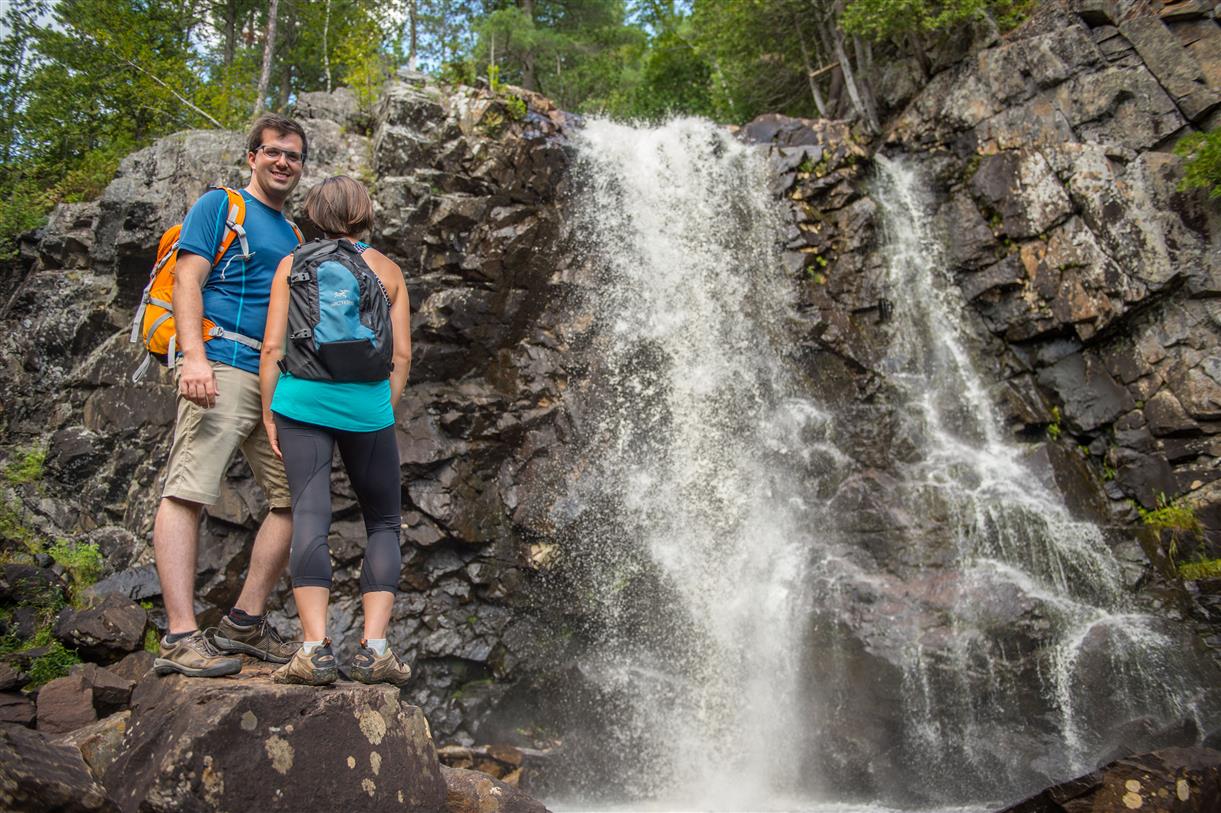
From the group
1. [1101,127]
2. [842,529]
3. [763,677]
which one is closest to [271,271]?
[763,677]

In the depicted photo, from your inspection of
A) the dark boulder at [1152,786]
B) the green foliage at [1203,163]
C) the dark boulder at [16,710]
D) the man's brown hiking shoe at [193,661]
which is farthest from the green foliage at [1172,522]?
the dark boulder at [16,710]

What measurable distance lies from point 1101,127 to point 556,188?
283 inches

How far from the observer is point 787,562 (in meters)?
8.19

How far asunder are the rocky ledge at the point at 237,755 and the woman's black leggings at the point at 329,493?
0.44 metres

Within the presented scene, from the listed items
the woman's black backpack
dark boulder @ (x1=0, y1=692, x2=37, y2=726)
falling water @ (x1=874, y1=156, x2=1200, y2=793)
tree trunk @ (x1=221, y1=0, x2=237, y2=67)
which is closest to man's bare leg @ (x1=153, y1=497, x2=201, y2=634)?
the woman's black backpack

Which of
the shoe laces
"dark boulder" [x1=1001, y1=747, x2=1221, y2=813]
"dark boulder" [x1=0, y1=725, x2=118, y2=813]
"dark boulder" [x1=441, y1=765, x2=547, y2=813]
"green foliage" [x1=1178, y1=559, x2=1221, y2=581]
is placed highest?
"green foliage" [x1=1178, y1=559, x2=1221, y2=581]

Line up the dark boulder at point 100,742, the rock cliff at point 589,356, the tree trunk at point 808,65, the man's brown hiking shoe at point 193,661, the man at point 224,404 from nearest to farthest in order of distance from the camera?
the dark boulder at point 100,742, the man's brown hiking shoe at point 193,661, the man at point 224,404, the rock cliff at point 589,356, the tree trunk at point 808,65

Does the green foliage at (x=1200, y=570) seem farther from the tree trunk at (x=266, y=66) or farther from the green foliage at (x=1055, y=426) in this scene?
the tree trunk at (x=266, y=66)

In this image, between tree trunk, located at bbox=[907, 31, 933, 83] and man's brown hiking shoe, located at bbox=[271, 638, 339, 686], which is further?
tree trunk, located at bbox=[907, 31, 933, 83]

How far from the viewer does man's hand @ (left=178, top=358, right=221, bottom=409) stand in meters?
3.02

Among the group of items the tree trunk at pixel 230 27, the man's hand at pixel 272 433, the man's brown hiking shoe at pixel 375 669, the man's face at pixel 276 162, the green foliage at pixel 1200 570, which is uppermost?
the tree trunk at pixel 230 27

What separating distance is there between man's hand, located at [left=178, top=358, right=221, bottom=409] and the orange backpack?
0.21 metres

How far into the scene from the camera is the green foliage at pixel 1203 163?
8516mm

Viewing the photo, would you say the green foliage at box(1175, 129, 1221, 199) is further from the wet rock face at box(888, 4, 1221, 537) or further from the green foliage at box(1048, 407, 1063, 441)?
the green foliage at box(1048, 407, 1063, 441)
